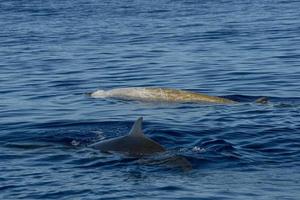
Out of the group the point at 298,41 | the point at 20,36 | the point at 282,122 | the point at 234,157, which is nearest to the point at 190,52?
the point at 298,41

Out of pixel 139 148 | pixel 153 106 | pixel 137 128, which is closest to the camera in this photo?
pixel 139 148

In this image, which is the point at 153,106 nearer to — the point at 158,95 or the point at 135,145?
the point at 158,95

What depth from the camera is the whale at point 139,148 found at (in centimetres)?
1332

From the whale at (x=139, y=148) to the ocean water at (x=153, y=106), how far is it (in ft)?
0.67

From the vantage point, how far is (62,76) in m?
25.0

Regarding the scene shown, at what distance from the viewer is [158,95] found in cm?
2014

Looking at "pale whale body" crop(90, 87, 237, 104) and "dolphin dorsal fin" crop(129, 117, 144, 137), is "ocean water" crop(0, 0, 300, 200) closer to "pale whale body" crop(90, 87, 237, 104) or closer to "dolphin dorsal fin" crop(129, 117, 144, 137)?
"pale whale body" crop(90, 87, 237, 104)

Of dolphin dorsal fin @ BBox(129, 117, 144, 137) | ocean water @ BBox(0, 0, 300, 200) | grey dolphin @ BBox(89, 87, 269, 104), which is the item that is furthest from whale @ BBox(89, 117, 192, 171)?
grey dolphin @ BBox(89, 87, 269, 104)

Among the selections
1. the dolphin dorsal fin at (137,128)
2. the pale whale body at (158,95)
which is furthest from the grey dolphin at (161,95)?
the dolphin dorsal fin at (137,128)

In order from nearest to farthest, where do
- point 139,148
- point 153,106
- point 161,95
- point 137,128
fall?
1. point 139,148
2. point 137,128
3. point 153,106
4. point 161,95

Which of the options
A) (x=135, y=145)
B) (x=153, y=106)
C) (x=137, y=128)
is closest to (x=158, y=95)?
(x=153, y=106)

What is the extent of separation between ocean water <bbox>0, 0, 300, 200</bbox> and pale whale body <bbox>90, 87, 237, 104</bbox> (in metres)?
0.32

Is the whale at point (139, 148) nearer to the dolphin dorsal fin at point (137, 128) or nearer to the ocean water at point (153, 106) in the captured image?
the dolphin dorsal fin at point (137, 128)

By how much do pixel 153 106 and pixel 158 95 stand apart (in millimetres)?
798
